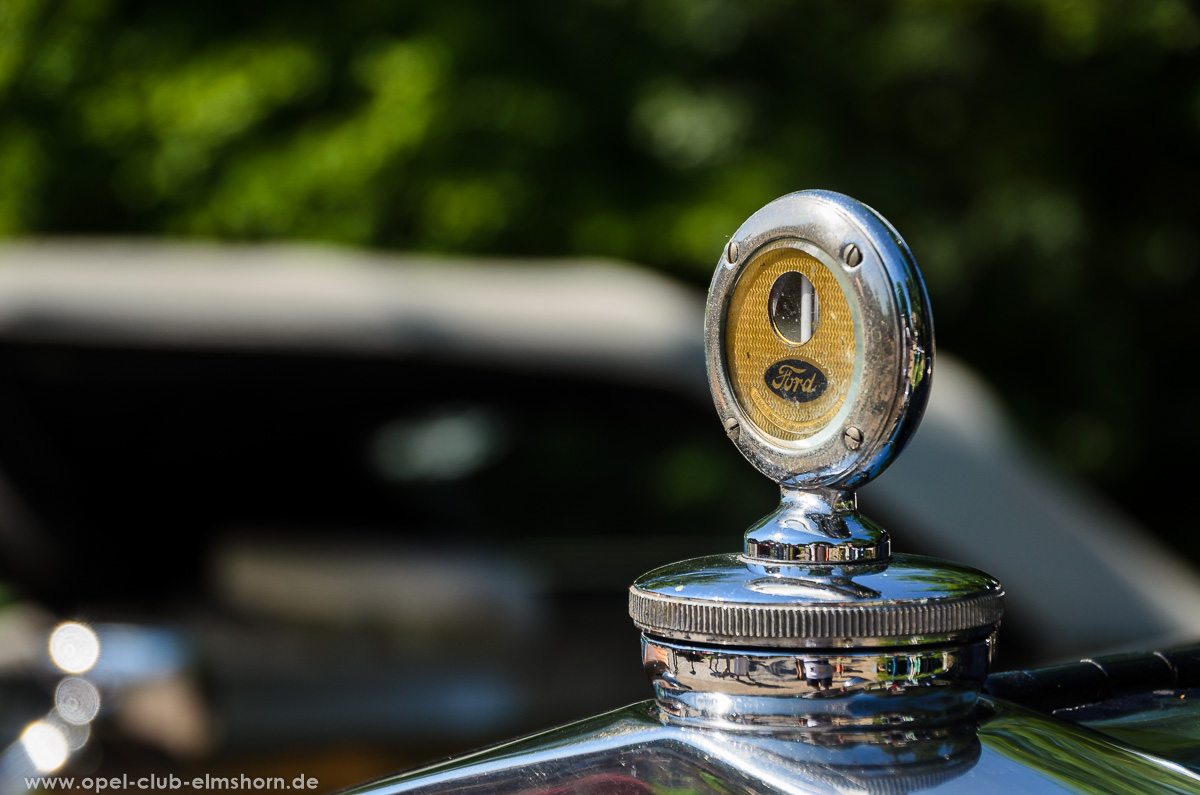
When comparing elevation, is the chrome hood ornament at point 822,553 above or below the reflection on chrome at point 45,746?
above

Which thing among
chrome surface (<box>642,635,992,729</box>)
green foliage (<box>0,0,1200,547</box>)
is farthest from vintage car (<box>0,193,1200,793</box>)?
green foliage (<box>0,0,1200,547</box>)

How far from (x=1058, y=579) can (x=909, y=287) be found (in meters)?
2.49

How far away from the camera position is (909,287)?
0.80 m

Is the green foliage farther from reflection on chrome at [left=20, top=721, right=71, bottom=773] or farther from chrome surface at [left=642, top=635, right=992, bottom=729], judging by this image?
chrome surface at [left=642, top=635, right=992, bottom=729]

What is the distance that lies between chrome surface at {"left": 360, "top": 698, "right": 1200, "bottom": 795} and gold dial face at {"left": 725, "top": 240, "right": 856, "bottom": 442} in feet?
0.71

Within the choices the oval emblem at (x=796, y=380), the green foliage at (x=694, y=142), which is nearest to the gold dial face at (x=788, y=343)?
the oval emblem at (x=796, y=380)

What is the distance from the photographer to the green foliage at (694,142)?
589 cm

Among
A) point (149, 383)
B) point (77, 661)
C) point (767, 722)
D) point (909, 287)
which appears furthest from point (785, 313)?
point (149, 383)

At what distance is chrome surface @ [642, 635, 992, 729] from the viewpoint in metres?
0.80

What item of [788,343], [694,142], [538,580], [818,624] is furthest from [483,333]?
[694,142]

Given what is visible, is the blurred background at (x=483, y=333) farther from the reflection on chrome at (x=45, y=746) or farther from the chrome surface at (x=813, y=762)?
the chrome surface at (x=813, y=762)

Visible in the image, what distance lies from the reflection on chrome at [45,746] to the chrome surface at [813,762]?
1844mm

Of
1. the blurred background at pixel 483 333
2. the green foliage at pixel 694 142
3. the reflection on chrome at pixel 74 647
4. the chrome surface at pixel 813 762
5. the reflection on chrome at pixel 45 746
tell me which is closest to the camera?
the chrome surface at pixel 813 762

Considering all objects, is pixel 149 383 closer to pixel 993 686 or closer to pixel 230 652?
pixel 230 652
